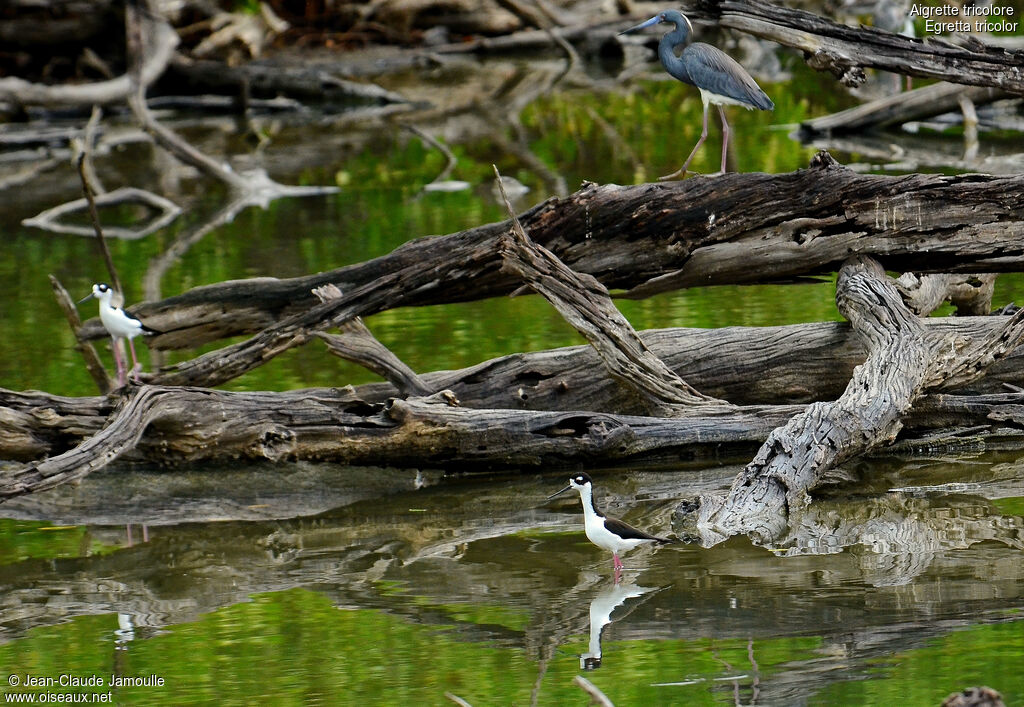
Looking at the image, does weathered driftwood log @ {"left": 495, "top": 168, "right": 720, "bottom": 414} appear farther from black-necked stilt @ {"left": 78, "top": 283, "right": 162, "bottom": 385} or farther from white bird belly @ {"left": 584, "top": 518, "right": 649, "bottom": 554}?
black-necked stilt @ {"left": 78, "top": 283, "right": 162, "bottom": 385}

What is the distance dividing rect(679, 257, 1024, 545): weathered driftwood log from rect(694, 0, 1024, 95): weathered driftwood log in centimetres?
98

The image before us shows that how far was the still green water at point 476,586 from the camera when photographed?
4.80m

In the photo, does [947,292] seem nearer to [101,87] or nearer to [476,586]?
[476,586]

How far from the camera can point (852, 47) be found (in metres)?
6.98

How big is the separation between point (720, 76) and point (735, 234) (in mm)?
1445

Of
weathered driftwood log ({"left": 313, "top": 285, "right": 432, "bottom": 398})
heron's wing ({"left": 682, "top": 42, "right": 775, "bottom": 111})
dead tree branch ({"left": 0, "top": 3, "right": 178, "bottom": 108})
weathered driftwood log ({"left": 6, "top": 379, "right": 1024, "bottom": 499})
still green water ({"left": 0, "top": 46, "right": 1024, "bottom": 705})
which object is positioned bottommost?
still green water ({"left": 0, "top": 46, "right": 1024, "bottom": 705})

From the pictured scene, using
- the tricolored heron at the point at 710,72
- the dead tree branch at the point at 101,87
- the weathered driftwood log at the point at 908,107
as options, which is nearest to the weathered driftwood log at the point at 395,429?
the tricolored heron at the point at 710,72

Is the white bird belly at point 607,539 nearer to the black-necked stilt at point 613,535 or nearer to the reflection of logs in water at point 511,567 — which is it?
the black-necked stilt at point 613,535

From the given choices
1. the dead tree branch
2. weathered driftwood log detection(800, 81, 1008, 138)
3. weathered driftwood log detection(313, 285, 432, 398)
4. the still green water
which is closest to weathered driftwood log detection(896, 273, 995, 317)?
the still green water

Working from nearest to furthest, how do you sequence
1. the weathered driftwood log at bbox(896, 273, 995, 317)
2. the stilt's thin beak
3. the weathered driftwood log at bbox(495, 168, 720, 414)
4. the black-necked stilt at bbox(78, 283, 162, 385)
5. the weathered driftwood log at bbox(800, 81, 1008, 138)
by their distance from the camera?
1. the stilt's thin beak
2. the weathered driftwood log at bbox(495, 168, 720, 414)
3. the black-necked stilt at bbox(78, 283, 162, 385)
4. the weathered driftwood log at bbox(896, 273, 995, 317)
5. the weathered driftwood log at bbox(800, 81, 1008, 138)

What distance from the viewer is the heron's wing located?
8.19 m

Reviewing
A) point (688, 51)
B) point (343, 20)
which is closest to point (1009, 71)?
point (688, 51)

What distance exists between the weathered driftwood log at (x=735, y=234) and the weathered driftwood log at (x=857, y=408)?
25 cm

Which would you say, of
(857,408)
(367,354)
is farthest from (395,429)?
(857,408)
